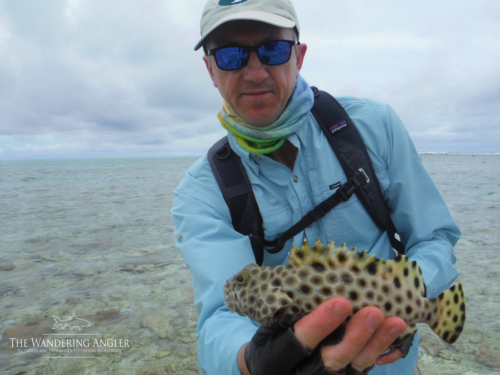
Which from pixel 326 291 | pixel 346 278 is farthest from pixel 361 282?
pixel 326 291

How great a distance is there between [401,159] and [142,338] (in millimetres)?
4528

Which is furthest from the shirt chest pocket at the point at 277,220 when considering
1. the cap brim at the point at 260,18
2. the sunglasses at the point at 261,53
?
the cap brim at the point at 260,18

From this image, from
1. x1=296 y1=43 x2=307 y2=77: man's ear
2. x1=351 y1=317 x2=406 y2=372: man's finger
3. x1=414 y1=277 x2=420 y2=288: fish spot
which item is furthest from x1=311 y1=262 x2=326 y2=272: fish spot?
x1=296 y1=43 x2=307 y2=77: man's ear

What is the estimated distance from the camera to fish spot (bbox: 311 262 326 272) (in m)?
2.09

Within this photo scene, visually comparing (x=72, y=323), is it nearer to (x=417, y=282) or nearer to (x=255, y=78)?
(x=255, y=78)

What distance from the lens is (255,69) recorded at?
2984mm

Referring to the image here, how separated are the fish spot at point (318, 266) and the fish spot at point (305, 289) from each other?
0.12m

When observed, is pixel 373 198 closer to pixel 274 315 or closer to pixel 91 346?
pixel 274 315

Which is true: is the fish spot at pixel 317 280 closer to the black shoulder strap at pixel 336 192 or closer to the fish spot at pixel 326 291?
the fish spot at pixel 326 291

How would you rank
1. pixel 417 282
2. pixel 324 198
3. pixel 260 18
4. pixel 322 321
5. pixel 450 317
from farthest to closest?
pixel 324 198 → pixel 260 18 → pixel 450 317 → pixel 417 282 → pixel 322 321

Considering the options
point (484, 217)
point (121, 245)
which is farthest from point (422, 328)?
point (484, 217)

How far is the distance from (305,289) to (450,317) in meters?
1.09

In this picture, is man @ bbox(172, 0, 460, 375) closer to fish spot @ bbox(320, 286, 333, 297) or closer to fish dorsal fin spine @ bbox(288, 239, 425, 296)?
fish dorsal fin spine @ bbox(288, 239, 425, 296)

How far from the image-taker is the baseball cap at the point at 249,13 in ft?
9.20
